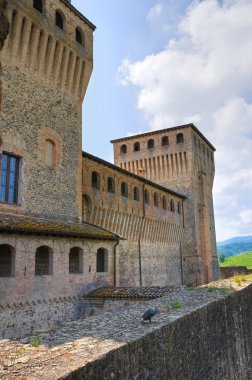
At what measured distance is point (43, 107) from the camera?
14.7 meters

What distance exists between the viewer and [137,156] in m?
32.6

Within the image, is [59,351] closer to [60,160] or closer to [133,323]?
[133,323]

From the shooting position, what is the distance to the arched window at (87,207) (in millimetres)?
18000

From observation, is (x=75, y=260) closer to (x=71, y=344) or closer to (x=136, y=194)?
(x=136, y=194)

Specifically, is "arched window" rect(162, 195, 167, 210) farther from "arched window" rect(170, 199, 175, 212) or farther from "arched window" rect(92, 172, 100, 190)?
"arched window" rect(92, 172, 100, 190)

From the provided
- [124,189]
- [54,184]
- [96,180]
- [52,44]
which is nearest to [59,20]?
[52,44]

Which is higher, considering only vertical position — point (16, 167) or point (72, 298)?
point (16, 167)

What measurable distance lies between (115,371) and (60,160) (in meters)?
11.9

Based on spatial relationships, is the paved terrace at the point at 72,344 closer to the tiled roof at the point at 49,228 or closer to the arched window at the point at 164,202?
the tiled roof at the point at 49,228

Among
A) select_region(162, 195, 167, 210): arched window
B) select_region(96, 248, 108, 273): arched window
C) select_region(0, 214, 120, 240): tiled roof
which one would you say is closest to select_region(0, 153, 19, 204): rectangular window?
select_region(0, 214, 120, 240): tiled roof

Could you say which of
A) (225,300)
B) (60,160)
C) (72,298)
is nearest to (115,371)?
(225,300)

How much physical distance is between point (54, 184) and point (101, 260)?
4335 millimetres

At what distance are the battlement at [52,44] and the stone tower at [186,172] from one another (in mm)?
15345

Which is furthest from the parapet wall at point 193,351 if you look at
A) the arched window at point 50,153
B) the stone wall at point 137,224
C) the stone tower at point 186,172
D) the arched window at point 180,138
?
the arched window at point 180,138
